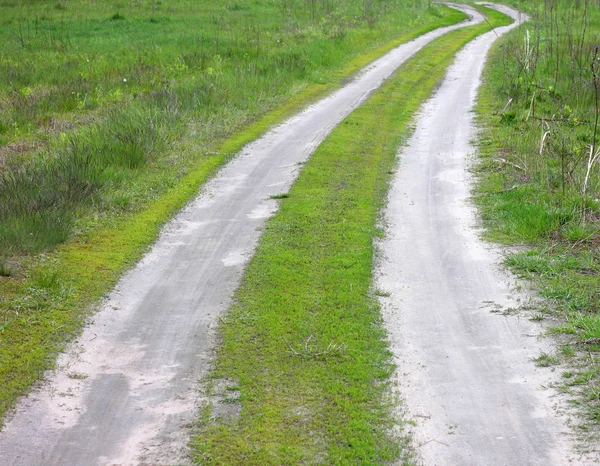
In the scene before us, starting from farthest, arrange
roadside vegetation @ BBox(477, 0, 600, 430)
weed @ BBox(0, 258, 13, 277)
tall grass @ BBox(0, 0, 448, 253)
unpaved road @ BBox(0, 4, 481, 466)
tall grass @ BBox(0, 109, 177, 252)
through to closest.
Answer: tall grass @ BBox(0, 0, 448, 253), tall grass @ BBox(0, 109, 177, 252), weed @ BBox(0, 258, 13, 277), roadside vegetation @ BBox(477, 0, 600, 430), unpaved road @ BBox(0, 4, 481, 466)

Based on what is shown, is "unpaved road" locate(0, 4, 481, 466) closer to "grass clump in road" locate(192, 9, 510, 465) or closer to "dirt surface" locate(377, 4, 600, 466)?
"grass clump in road" locate(192, 9, 510, 465)

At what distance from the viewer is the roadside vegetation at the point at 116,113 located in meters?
8.17

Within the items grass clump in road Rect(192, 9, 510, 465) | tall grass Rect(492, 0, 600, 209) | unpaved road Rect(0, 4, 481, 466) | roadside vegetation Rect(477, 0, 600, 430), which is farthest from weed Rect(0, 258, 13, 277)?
tall grass Rect(492, 0, 600, 209)

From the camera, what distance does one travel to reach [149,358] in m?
6.68

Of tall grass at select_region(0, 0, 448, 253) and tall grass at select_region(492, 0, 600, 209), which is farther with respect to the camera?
tall grass at select_region(0, 0, 448, 253)

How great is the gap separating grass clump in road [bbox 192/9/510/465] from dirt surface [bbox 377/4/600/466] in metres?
0.25

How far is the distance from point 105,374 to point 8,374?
772mm

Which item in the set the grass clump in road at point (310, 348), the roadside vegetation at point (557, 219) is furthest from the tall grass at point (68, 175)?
the roadside vegetation at point (557, 219)

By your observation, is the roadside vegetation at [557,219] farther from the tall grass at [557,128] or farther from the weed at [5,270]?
the weed at [5,270]

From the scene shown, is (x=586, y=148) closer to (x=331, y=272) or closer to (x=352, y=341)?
(x=331, y=272)

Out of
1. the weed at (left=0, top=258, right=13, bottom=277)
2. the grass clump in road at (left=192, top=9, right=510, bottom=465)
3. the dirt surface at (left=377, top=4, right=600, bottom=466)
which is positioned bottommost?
the dirt surface at (left=377, top=4, right=600, bottom=466)

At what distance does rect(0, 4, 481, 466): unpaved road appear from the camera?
17.6ft

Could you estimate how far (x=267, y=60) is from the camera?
2462 cm

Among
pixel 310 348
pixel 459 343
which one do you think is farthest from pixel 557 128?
pixel 310 348
